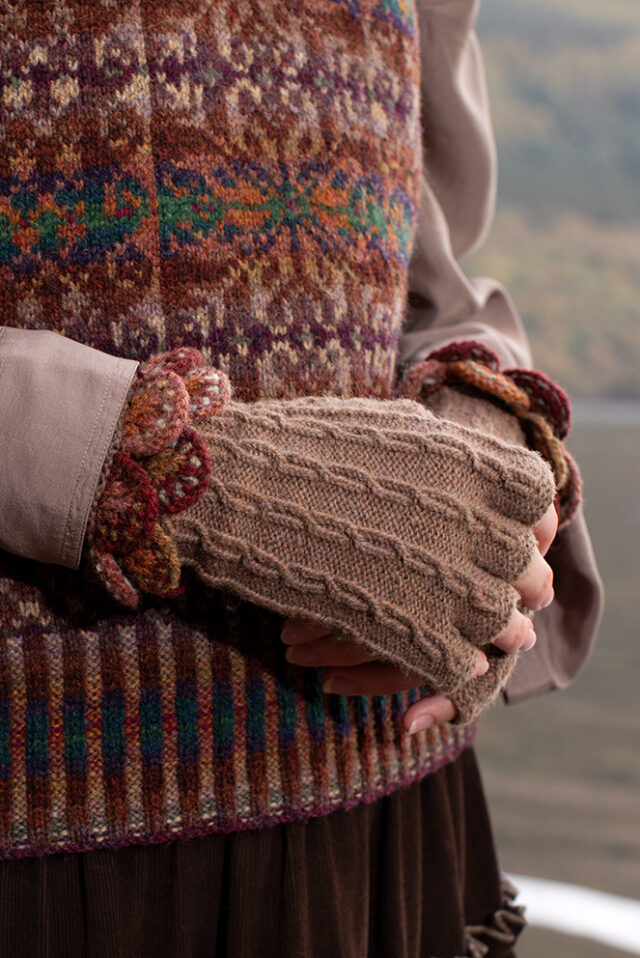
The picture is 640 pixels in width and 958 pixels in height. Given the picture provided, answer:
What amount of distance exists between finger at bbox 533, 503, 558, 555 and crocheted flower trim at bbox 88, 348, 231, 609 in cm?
21

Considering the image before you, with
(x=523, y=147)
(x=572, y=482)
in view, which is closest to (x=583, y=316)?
(x=523, y=147)

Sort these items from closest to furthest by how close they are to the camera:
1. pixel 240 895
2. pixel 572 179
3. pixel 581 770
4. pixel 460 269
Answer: pixel 240 895, pixel 460 269, pixel 581 770, pixel 572 179

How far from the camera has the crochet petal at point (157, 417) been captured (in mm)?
452

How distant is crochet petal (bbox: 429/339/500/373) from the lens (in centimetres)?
64

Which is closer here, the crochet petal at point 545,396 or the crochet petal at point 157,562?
the crochet petal at point 157,562

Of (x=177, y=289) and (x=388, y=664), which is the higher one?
(x=177, y=289)

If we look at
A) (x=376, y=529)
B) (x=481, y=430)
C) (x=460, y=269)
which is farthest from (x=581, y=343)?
(x=376, y=529)

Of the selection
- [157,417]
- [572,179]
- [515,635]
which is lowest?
[572,179]

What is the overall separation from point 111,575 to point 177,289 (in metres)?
0.18

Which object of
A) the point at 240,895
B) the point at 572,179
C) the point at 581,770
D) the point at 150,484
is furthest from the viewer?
the point at 572,179

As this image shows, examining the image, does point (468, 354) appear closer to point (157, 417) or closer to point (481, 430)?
point (481, 430)

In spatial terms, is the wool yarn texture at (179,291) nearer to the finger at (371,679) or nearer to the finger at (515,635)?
the finger at (371,679)

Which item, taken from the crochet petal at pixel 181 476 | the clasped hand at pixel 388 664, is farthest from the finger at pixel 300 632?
the crochet petal at pixel 181 476

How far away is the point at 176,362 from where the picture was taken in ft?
1.57
